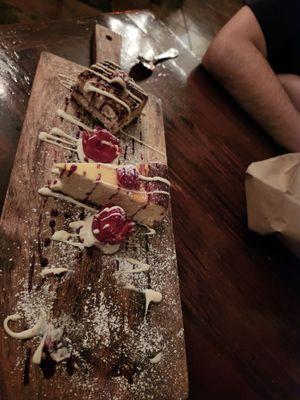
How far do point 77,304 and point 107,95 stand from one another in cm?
62

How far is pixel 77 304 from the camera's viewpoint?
90 cm

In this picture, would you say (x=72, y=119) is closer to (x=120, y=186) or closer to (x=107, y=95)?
(x=107, y=95)

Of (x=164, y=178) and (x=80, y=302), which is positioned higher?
(x=164, y=178)

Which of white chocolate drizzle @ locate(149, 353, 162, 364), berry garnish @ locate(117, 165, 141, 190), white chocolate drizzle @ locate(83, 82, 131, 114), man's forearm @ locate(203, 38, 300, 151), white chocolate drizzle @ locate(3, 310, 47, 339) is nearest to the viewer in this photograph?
white chocolate drizzle @ locate(3, 310, 47, 339)

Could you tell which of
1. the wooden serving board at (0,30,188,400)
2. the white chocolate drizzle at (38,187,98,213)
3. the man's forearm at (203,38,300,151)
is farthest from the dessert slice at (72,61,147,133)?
the man's forearm at (203,38,300,151)

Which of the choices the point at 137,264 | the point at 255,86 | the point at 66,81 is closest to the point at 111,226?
the point at 137,264

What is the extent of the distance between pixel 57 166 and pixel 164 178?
30 cm

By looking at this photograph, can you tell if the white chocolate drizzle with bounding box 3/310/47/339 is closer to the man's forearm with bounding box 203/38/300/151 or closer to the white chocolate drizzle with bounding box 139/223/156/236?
the white chocolate drizzle with bounding box 139/223/156/236

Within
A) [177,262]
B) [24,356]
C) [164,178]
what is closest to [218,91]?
[164,178]

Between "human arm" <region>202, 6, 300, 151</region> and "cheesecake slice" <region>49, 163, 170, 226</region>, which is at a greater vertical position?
"human arm" <region>202, 6, 300, 151</region>

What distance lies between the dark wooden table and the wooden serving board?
0.06 metres

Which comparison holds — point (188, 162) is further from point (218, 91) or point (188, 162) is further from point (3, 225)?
point (3, 225)

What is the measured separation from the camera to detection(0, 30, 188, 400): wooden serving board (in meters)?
0.81

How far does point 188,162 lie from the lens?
1.39m
